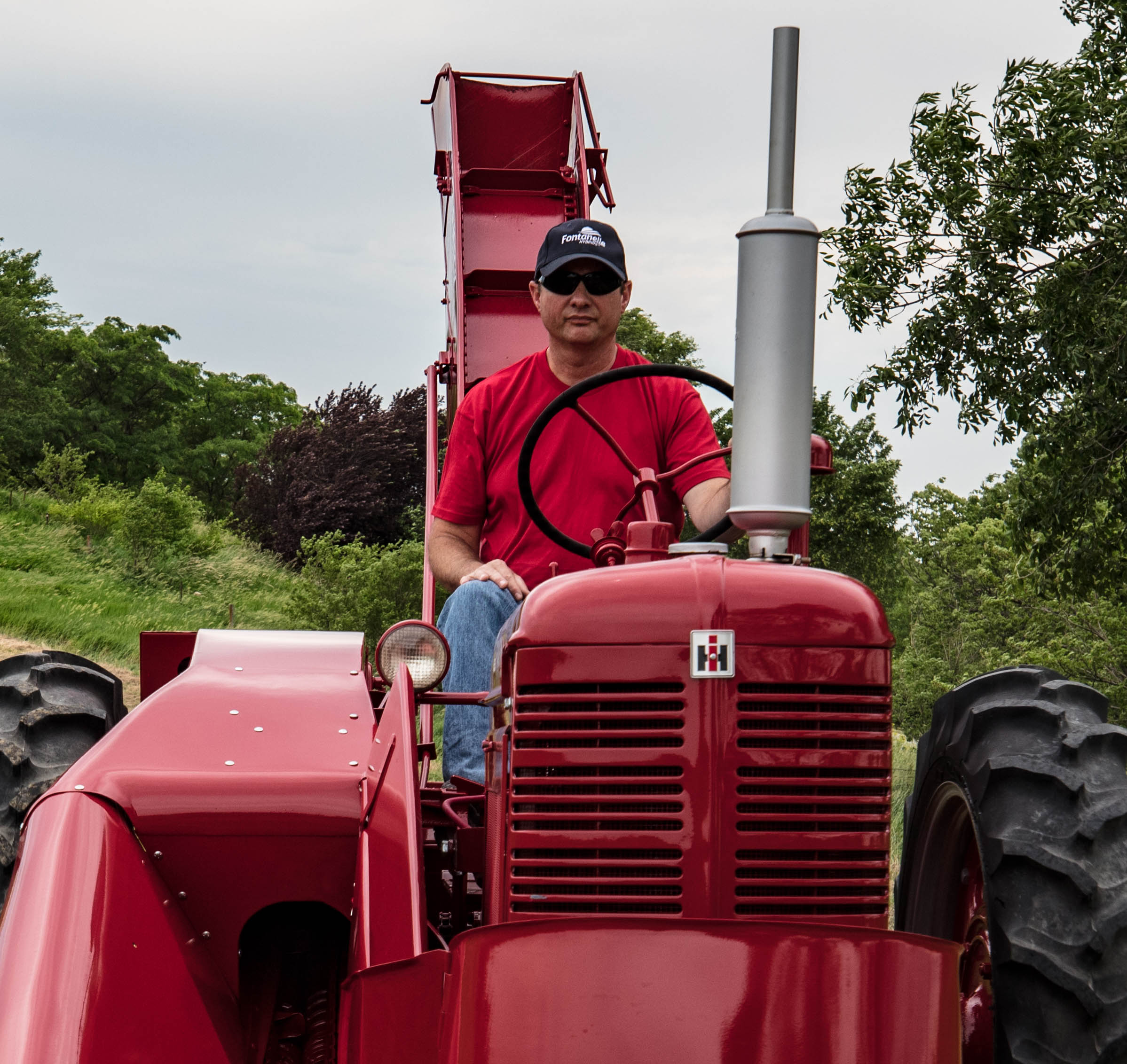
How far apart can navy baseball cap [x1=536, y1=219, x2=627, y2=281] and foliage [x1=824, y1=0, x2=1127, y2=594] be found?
6926 millimetres

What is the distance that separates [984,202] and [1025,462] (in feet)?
7.51

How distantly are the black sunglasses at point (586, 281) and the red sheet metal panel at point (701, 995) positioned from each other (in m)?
2.13

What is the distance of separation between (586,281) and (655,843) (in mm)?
1942

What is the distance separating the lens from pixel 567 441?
3521 mm

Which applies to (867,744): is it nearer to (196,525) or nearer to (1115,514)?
(1115,514)

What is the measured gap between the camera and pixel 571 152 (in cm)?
637

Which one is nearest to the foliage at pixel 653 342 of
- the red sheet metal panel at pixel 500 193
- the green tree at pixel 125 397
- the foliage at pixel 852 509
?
the foliage at pixel 852 509

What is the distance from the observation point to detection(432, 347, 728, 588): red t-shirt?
348 centimetres

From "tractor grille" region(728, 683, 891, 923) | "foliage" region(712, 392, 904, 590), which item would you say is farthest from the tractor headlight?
"foliage" region(712, 392, 904, 590)

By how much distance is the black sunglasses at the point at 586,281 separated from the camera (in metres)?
3.61

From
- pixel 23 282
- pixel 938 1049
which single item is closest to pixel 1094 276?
pixel 938 1049

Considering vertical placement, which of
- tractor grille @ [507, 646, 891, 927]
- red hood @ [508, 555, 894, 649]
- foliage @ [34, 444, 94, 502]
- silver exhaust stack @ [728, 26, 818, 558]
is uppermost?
silver exhaust stack @ [728, 26, 818, 558]

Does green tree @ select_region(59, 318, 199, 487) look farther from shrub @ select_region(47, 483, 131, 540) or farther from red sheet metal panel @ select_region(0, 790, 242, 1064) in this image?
red sheet metal panel @ select_region(0, 790, 242, 1064)

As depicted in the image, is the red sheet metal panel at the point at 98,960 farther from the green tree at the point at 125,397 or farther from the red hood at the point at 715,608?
the green tree at the point at 125,397
